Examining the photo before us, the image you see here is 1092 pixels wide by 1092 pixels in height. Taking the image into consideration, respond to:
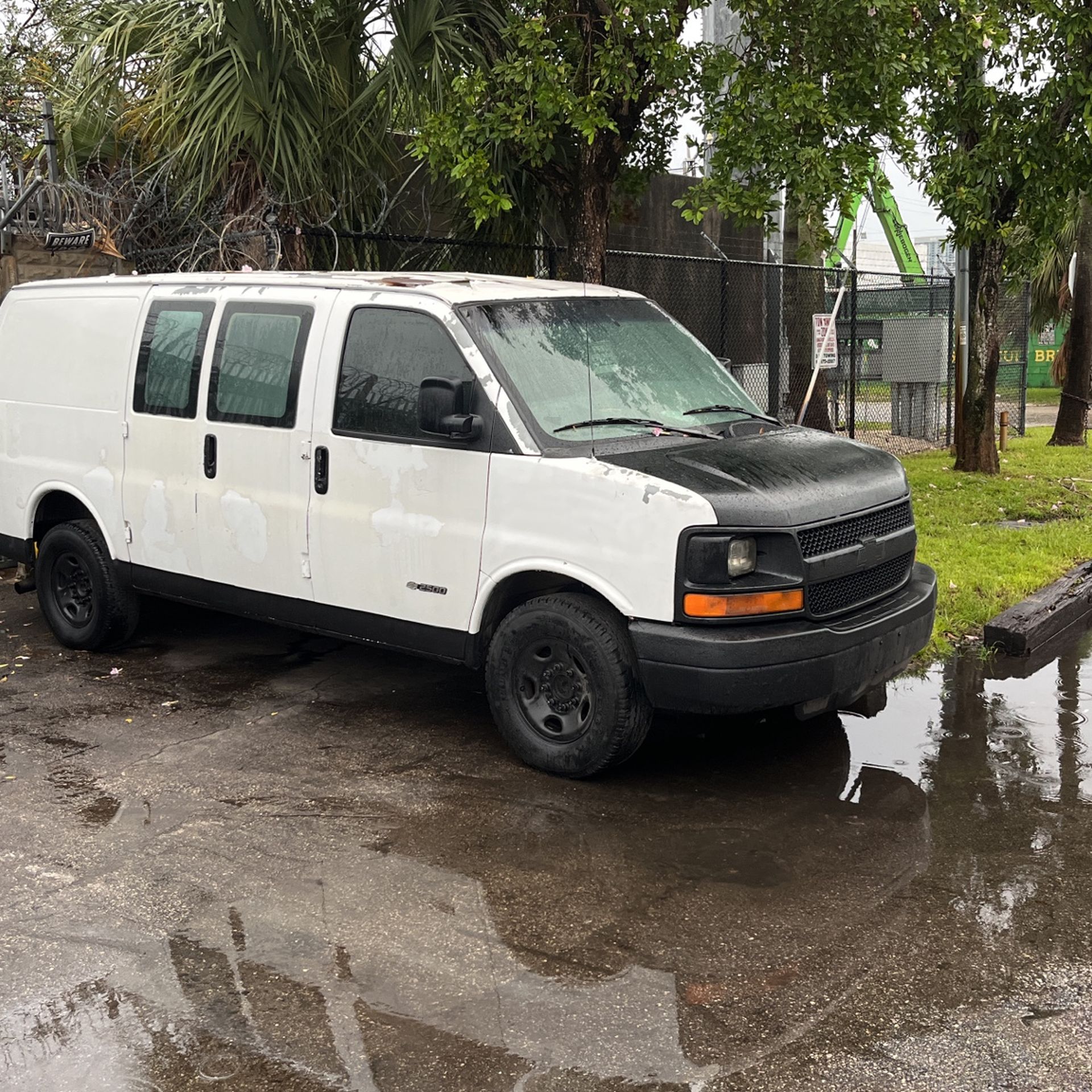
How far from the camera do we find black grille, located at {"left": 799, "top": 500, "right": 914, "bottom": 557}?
5.36m

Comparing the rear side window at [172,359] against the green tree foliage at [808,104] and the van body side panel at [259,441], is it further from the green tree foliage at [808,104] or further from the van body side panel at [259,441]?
the green tree foliage at [808,104]

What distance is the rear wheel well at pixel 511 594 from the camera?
18.5 feet

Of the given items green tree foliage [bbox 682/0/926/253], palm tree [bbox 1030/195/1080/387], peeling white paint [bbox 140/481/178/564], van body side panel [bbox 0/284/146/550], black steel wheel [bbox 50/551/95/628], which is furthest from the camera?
palm tree [bbox 1030/195/1080/387]

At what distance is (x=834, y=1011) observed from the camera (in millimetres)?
3748

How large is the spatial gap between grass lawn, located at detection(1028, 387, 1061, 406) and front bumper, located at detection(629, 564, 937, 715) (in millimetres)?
24789

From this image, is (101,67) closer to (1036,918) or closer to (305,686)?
(305,686)

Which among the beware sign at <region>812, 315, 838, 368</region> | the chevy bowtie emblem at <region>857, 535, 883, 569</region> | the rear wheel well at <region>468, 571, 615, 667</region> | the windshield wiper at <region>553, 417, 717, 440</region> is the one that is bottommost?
the rear wheel well at <region>468, 571, 615, 667</region>

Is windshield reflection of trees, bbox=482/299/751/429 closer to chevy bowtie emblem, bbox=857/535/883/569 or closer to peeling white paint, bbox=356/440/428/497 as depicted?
peeling white paint, bbox=356/440/428/497

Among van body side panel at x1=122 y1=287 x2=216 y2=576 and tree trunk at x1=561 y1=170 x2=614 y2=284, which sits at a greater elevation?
tree trunk at x1=561 y1=170 x2=614 y2=284

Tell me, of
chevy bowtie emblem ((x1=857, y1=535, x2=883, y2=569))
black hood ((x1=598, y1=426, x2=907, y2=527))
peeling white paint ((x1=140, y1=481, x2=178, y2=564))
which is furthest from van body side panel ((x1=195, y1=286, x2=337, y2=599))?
chevy bowtie emblem ((x1=857, y1=535, x2=883, y2=569))

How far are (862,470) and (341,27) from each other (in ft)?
22.1

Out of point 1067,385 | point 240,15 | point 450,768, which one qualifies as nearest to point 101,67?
point 240,15

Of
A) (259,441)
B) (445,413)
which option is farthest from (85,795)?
(445,413)

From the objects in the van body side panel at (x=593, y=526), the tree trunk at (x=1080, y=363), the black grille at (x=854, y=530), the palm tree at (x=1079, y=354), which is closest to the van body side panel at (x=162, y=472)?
the van body side panel at (x=593, y=526)
